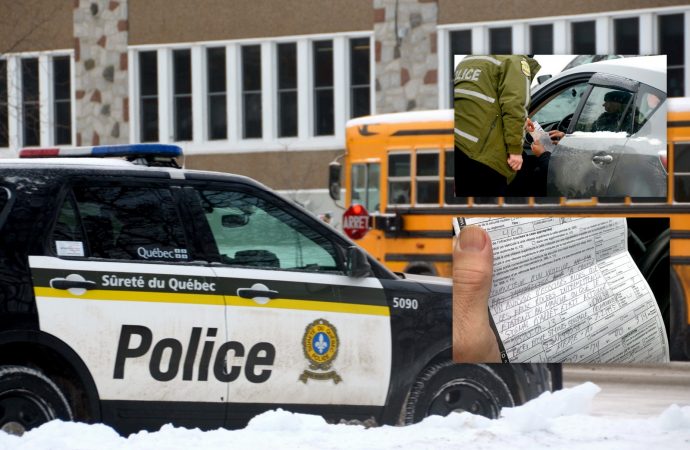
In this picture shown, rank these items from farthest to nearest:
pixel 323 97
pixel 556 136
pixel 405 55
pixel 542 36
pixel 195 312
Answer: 1. pixel 323 97
2. pixel 405 55
3. pixel 542 36
4. pixel 195 312
5. pixel 556 136

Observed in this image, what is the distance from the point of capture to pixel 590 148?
7352mm

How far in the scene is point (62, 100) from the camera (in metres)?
33.0

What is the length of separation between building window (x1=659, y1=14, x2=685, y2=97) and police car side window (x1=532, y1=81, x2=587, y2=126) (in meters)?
20.9

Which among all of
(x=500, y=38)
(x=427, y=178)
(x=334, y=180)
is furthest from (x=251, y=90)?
(x=427, y=178)

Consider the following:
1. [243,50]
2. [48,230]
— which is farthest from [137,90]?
[48,230]

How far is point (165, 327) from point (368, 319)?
1.26 meters

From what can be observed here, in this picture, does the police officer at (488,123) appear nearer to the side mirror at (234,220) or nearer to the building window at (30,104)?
the side mirror at (234,220)

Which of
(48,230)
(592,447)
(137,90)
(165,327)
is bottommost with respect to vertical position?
(592,447)

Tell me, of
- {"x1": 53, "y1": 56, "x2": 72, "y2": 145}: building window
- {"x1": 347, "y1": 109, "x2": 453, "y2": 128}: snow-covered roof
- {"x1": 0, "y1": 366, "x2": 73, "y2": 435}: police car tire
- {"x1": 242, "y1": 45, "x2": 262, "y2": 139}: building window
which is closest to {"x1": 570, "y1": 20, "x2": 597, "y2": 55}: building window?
{"x1": 242, "y1": 45, "x2": 262, "y2": 139}: building window

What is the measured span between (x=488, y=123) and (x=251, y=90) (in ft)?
77.6

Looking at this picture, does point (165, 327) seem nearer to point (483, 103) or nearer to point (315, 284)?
point (315, 284)

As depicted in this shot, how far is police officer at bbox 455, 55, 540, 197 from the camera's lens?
7.25 meters

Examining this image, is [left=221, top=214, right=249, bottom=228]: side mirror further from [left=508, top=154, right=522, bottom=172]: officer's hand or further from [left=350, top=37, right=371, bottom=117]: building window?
[left=350, top=37, right=371, bottom=117]: building window

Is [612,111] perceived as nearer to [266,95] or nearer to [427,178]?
[427,178]
